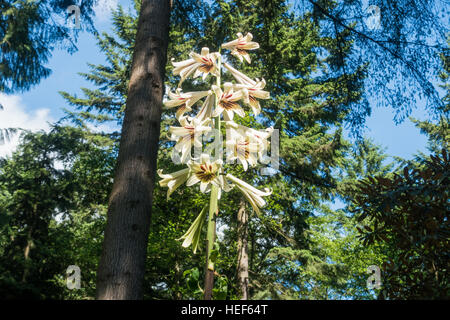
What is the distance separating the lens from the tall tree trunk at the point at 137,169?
177 centimetres

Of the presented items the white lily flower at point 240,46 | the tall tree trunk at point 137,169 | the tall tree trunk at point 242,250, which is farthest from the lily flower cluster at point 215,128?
the tall tree trunk at point 242,250

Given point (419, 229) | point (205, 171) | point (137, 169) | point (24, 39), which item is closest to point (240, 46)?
point (205, 171)

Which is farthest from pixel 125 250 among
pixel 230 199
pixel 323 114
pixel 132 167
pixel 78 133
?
pixel 78 133

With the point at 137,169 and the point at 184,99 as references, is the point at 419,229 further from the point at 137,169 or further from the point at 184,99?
the point at 137,169

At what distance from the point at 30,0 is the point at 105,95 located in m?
10.8

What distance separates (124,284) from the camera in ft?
5.67

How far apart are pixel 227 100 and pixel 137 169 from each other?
70cm

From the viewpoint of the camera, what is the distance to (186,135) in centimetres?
181

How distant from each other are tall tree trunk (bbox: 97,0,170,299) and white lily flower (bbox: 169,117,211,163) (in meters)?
0.40

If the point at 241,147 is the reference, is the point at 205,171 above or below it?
below

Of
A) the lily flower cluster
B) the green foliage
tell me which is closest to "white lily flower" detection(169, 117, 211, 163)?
the lily flower cluster

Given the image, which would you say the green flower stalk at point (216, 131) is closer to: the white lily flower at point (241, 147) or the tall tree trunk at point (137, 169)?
the white lily flower at point (241, 147)

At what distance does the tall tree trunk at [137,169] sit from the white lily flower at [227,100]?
0.63 metres
